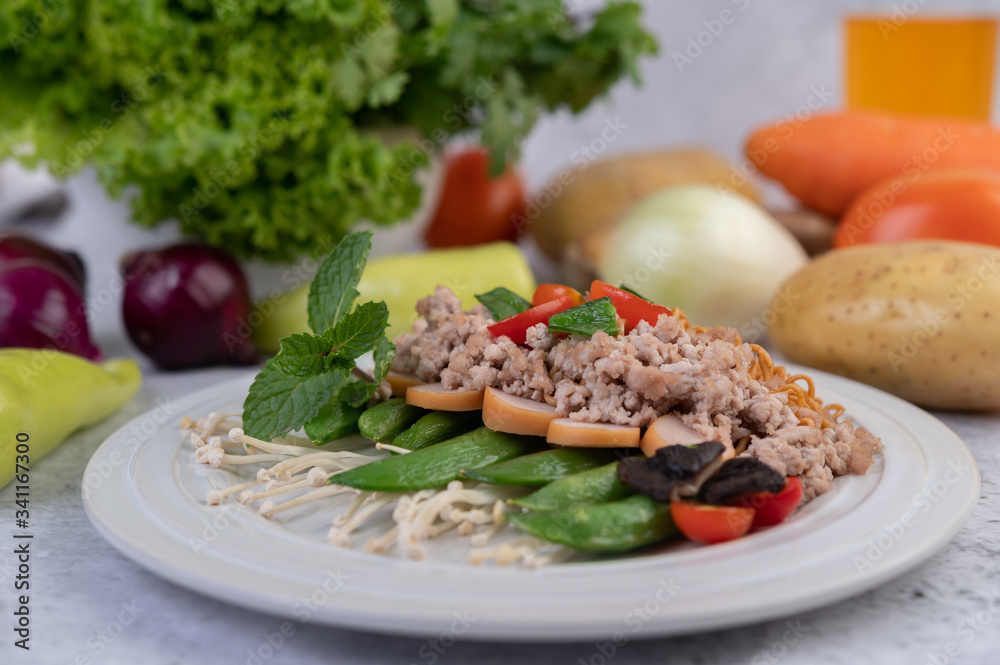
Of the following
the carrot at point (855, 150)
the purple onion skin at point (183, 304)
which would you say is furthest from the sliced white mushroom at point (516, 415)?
the carrot at point (855, 150)

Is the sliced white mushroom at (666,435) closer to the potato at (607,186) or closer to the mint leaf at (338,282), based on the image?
the mint leaf at (338,282)

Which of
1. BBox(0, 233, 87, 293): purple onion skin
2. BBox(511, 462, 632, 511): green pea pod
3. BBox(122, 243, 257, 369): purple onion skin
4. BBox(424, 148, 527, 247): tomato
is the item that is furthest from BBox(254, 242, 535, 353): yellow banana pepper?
BBox(511, 462, 632, 511): green pea pod

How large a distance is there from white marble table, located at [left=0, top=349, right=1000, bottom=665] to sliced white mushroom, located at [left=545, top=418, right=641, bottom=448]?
1.24 feet

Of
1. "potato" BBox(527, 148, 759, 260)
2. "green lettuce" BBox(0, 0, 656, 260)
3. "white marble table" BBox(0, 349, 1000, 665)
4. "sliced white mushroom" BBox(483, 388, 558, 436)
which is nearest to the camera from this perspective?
"white marble table" BBox(0, 349, 1000, 665)

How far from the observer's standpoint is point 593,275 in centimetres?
363

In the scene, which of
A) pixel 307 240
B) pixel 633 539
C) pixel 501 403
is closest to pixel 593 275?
pixel 307 240

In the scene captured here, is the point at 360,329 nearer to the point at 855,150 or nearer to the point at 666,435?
the point at 666,435

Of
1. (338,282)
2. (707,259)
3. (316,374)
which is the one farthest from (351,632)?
(707,259)

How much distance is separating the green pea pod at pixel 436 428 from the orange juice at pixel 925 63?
11.2ft

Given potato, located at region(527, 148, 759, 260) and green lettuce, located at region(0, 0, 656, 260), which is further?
potato, located at region(527, 148, 759, 260)

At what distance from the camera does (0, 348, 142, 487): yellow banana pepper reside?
6.79ft

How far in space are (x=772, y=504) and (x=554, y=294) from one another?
0.77 metres

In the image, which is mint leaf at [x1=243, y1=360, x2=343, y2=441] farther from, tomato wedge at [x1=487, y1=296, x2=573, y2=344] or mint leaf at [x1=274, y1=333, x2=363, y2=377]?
tomato wedge at [x1=487, y1=296, x2=573, y2=344]

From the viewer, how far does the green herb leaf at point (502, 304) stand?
A: 2170 millimetres
